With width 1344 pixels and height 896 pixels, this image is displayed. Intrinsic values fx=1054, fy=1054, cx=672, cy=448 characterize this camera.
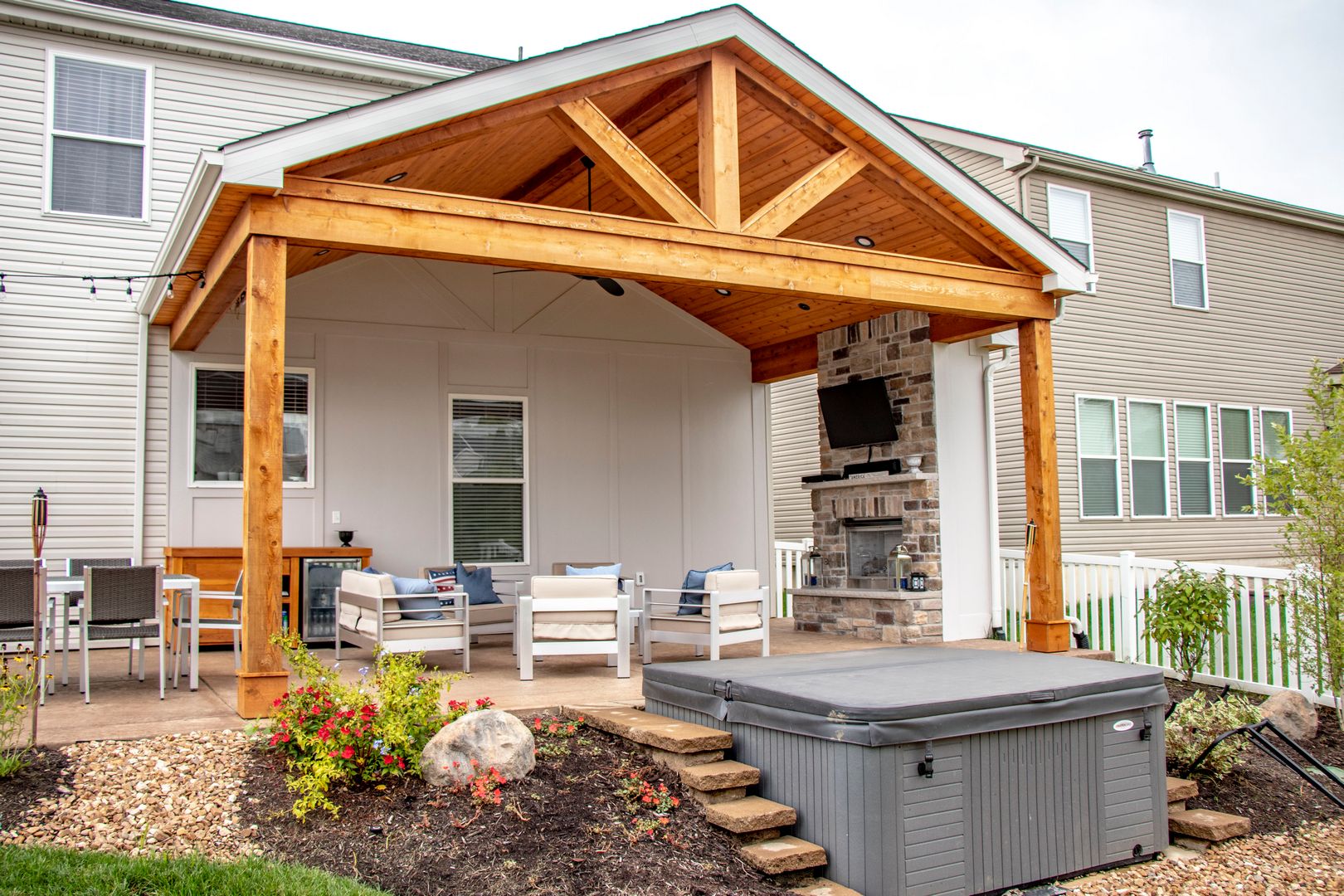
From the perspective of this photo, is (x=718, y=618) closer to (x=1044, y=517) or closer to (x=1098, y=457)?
(x=1044, y=517)

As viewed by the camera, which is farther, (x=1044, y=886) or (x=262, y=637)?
(x=262, y=637)

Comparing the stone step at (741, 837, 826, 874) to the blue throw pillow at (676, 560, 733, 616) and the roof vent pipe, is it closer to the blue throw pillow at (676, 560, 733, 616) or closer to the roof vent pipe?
the blue throw pillow at (676, 560, 733, 616)

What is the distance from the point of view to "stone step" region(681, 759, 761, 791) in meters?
4.67

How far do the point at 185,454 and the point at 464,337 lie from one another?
263cm

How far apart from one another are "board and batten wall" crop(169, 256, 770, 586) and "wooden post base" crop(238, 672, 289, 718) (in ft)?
→ 12.8

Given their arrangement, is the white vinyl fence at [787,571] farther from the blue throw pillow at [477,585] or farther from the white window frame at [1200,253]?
the white window frame at [1200,253]

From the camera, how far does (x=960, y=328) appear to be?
914 cm

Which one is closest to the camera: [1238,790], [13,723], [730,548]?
[13,723]

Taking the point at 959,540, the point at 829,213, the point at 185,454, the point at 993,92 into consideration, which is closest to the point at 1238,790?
the point at 959,540

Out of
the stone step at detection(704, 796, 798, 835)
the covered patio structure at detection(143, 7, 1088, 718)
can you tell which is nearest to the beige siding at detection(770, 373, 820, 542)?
the covered patio structure at detection(143, 7, 1088, 718)

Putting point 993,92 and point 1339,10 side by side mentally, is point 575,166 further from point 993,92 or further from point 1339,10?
point 993,92

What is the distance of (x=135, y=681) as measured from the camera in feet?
22.1

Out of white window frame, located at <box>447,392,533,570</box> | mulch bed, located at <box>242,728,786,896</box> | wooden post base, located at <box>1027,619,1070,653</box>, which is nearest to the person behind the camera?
mulch bed, located at <box>242,728,786,896</box>

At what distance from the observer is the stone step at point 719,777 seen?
4672 mm
